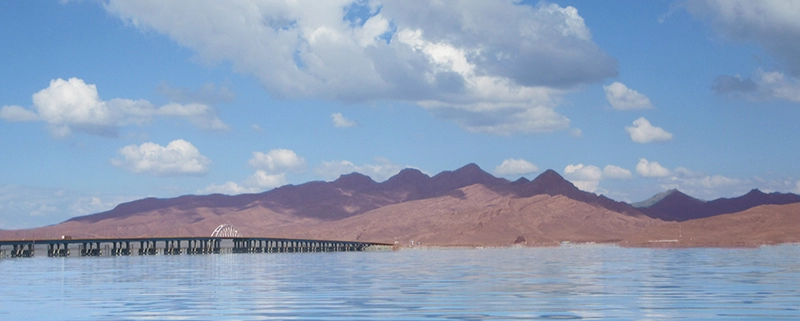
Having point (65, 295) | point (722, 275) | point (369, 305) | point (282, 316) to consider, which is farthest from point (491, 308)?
point (722, 275)

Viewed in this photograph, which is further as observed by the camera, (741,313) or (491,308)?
(491,308)

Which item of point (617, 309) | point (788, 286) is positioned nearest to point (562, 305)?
point (617, 309)

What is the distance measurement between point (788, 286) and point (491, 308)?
18.3 m

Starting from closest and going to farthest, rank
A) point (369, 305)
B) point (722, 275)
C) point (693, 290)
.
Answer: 1. point (369, 305)
2. point (693, 290)
3. point (722, 275)

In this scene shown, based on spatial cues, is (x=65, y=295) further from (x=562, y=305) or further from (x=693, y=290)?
(x=693, y=290)

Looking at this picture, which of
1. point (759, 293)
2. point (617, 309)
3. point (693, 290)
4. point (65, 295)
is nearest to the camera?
point (617, 309)

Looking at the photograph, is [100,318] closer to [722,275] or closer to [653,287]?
[653,287]

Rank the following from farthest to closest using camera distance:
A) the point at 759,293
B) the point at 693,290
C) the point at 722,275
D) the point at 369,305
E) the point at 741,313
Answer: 1. the point at 722,275
2. the point at 693,290
3. the point at 759,293
4. the point at 369,305
5. the point at 741,313

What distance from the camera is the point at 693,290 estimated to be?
42.7 m

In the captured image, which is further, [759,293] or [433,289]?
[433,289]

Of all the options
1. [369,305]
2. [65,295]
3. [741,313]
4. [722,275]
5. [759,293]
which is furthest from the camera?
[722,275]

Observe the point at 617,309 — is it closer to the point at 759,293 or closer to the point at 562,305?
the point at 562,305

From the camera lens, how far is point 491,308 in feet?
112

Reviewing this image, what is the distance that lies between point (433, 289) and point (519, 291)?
472 centimetres
